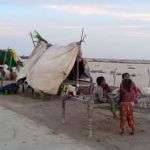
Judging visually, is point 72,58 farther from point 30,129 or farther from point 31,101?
point 30,129

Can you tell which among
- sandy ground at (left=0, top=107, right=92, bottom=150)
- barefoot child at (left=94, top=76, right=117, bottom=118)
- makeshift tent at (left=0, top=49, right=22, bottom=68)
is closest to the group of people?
barefoot child at (left=94, top=76, right=117, bottom=118)

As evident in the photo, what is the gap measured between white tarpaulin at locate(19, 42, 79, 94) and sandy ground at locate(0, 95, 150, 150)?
1164 millimetres

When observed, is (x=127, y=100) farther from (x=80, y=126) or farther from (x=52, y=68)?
(x=52, y=68)

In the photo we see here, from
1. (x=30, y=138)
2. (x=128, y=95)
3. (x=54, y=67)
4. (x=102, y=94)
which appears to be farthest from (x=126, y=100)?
(x=54, y=67)

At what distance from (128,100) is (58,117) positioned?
13.5 feet

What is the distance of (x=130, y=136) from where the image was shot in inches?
542

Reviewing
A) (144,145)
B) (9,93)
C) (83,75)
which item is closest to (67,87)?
(83,75)

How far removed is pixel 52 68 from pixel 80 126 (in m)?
9.19

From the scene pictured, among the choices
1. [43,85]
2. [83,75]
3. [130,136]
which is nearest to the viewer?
[130,136]

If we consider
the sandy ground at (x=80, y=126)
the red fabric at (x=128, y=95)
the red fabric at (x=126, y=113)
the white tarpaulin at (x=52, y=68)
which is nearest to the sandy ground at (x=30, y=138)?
the sandy ground at (x=80, y=126)

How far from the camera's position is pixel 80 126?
50.8ft

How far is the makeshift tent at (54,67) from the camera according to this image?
946 inches

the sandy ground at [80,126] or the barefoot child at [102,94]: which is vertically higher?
the barefoot child at [102,94]

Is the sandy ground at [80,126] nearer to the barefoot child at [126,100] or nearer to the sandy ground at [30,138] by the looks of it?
the sandy ground at [30,138]
